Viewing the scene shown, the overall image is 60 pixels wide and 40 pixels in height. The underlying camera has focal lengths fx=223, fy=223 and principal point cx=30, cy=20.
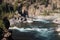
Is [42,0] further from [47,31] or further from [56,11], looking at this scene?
[47,31]

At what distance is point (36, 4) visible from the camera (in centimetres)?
13112

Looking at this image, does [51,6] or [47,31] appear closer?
[47,31]

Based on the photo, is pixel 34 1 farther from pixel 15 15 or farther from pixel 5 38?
pixel 5 38

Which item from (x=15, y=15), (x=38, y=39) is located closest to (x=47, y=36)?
(x=38, y=39)

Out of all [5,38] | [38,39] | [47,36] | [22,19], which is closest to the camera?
[5,38]

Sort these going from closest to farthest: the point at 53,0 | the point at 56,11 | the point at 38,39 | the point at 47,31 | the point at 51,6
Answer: the point at 38,39 < the point at 47,31 < the point at 56,11 < the point at 51,6 < the point at 53,0

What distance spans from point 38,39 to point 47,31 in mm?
13292

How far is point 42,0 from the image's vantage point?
441 feet

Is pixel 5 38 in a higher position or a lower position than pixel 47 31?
higher

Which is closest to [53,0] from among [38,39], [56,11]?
[56,11]

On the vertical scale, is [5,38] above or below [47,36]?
above

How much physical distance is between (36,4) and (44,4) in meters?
5.67

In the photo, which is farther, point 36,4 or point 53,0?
point 53,0

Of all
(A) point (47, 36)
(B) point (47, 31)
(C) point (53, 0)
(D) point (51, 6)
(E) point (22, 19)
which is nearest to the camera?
(A) point (47, 36)
